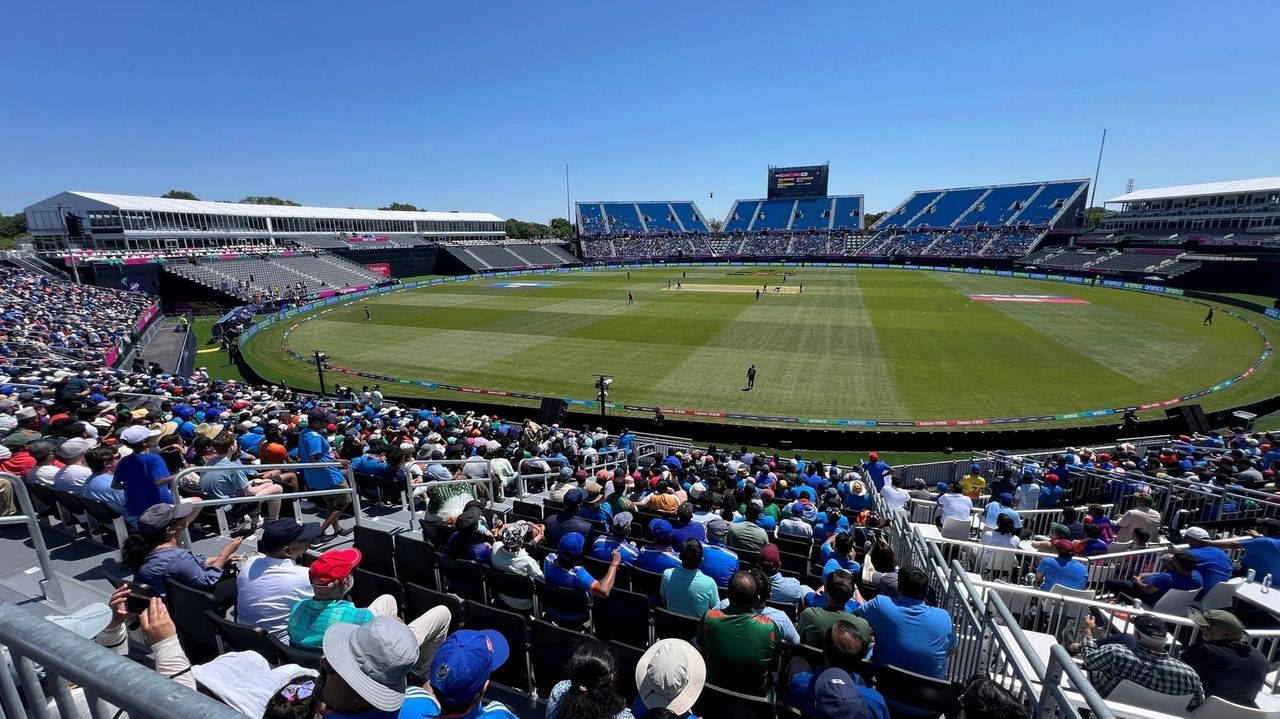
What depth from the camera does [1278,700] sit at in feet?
14.7

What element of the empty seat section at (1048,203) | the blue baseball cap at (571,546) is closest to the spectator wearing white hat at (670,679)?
the blue baseball cap at (571,546)

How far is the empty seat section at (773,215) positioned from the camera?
110 m

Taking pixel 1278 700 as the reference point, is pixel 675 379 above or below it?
below

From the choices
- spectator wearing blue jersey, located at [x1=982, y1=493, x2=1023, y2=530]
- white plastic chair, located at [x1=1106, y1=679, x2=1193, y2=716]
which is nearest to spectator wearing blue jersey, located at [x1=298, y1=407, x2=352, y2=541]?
white plastic chair, located at [x1=1106, y1=679, x2=1193, y2=716]

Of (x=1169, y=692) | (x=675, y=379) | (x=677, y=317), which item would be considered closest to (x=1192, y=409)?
(x=675, y=379)

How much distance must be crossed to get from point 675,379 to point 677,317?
16189 millimetres

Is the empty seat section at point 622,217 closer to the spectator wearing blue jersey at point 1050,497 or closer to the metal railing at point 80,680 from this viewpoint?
the spectator wearing blue jersey at point 1050,497

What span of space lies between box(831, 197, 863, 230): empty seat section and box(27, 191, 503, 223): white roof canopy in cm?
6516

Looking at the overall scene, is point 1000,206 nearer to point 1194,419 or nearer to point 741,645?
point 1194,419

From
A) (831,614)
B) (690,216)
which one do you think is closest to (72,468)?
(831,614)

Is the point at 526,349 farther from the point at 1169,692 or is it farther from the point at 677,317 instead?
the point at 1169,692

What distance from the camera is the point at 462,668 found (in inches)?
126

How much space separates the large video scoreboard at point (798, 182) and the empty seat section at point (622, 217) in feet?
93.2

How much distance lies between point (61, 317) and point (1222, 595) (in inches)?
1892
